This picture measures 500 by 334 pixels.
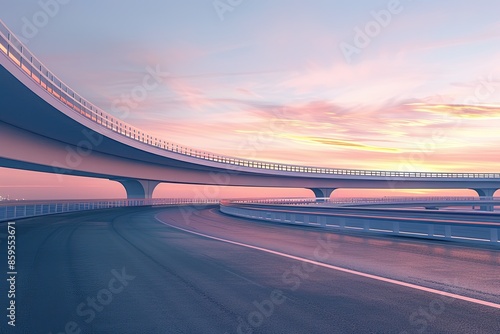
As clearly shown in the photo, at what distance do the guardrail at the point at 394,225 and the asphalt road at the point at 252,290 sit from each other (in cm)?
212

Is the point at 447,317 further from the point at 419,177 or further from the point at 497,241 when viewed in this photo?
the point at 419,177

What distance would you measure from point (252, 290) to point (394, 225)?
13868 millimetres

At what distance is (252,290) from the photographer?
8648mm

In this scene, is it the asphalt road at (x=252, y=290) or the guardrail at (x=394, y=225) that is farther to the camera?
the guardrail at (x=394, y=225)

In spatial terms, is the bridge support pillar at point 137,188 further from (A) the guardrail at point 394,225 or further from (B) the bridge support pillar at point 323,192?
(A) the guardrail at point 394,225

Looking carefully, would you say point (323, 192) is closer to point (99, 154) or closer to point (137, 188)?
point (137, 188)

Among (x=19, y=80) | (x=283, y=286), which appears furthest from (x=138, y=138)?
(x=283, y=286)

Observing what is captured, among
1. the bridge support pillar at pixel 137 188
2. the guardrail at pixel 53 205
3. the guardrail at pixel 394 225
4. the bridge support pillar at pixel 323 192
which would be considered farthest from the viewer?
the bridge support pillar at pixel 323 192

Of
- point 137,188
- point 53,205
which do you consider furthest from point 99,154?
point 137,188

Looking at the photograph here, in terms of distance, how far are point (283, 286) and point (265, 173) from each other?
8046 cm

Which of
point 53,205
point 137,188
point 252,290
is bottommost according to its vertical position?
point 252,290

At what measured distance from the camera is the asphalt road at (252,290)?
6367 millimetres

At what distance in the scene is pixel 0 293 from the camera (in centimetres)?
872

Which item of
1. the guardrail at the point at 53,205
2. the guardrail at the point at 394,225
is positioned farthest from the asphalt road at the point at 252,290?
the guardrail at the point at 53,205
